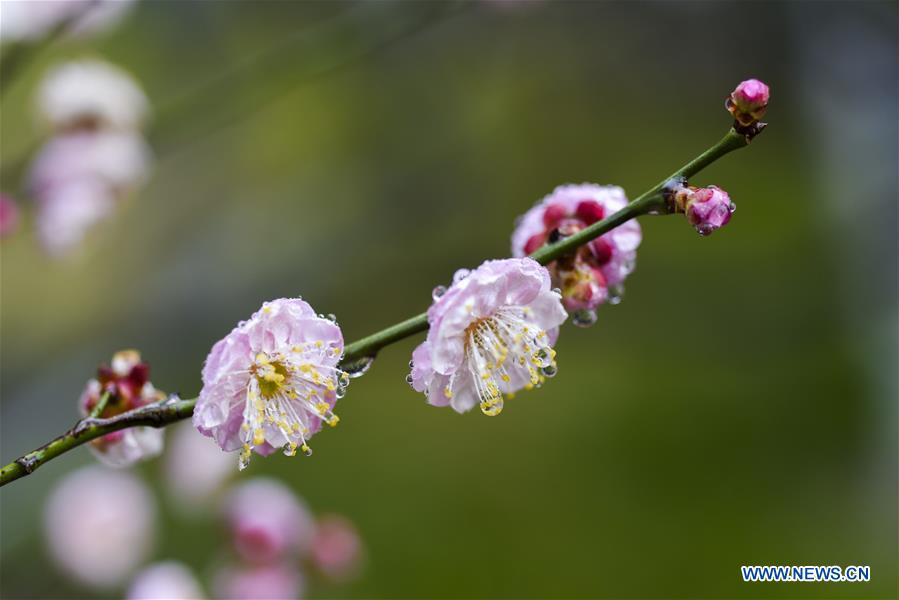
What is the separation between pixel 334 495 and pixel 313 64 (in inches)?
59.7

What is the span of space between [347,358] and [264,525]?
827mm

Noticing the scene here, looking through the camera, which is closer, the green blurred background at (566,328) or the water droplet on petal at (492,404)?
the water droplet on petal at (492,404)

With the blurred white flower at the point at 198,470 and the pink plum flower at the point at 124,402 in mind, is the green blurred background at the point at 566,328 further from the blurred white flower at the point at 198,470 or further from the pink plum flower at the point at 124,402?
the pink plum flower at the point at 124,402

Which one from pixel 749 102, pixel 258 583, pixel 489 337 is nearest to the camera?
pixel 749 102

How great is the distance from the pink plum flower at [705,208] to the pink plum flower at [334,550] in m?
0.98

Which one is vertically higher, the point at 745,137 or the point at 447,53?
the point at 447,53

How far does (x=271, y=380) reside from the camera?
53 centimetres

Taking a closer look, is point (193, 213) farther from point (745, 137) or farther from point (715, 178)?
point (745, 137)

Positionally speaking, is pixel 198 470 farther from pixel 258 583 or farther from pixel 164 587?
pixel 164 587

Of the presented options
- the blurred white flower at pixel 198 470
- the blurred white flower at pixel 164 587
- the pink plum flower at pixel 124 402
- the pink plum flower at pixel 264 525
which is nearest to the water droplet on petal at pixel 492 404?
the pink plum flower at pixel 124 402

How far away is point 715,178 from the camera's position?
3.02 metres

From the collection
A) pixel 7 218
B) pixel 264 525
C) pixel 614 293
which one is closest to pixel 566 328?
pixel 264 525

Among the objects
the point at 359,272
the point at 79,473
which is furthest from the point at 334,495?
the point at 79,473

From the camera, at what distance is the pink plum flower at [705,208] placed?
0.48 meters
